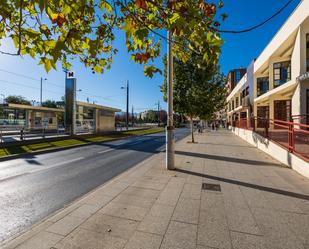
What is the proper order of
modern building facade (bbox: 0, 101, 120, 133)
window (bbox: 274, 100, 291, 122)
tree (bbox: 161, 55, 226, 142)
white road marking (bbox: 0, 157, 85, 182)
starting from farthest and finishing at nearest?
modern building facade (bbox: 0, 101, 120, 133)
window (bbox: 274, 100, 291, 122)
tree (bbox: 161, 55, 226, 142)
white road marking (bbox: 0, 157, 85, 182)

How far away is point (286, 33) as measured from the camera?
1598cm

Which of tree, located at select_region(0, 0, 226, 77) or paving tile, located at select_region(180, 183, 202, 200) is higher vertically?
tree, located at select_region(0, 0, 226, 77)

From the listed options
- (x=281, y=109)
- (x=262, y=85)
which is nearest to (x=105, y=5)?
Answer: (x=281, y=109)

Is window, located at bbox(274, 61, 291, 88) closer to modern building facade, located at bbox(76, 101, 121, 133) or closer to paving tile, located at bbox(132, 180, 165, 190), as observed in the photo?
paving tile, located at bbox(132, 180, 165, 190)

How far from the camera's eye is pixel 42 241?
9.55 feet

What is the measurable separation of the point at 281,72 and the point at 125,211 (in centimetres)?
2219

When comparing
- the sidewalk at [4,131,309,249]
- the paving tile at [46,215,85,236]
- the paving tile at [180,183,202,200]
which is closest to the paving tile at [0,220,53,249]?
the sidewalk at [4,131,309,249]

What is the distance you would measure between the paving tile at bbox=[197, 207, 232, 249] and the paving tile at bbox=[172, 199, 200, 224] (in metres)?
0.12

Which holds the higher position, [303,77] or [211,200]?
[303,77]

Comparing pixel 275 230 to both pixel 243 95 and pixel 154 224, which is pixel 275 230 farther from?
pixel 243 95

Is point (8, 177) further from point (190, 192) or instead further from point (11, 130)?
point (11, 130)

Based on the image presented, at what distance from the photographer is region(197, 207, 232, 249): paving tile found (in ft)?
9.34

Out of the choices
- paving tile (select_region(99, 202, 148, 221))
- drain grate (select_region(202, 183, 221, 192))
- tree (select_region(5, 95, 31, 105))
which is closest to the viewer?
paving tile (select_region(99, 202, 148, 221))

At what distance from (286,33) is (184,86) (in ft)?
29.9
